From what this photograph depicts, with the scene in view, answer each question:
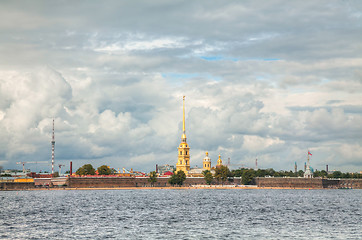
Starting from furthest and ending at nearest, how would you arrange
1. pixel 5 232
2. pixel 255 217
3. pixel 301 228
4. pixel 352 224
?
pixel 255 217 → pixel 352 224 → pixel 301 228 → pixel 5 232

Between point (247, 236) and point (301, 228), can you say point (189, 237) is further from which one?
point (301, 228)

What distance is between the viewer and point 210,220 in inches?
2601

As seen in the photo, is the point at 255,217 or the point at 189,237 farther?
the point at 255,217

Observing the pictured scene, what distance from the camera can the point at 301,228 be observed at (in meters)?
56.8

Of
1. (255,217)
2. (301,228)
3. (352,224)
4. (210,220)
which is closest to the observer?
(301,228)

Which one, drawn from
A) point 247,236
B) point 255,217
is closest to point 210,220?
point 255,217

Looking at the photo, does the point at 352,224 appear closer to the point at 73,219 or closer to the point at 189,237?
the point at 189,237

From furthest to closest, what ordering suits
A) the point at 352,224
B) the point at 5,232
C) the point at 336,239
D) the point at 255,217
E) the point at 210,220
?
the point at 255,217 → the point at 210,220 → the point at 352,224 → the point at 5,232 → the point at 336,239

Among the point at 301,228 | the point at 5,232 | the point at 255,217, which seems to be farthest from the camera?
the point at 255,217

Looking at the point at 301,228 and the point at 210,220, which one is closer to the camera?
the point at 301,228

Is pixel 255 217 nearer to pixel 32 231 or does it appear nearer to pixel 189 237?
pixel 189 237

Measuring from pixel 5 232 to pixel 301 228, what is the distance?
3025 centimetres

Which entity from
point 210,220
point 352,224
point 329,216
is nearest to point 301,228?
point 352,224

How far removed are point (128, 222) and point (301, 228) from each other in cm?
2010
